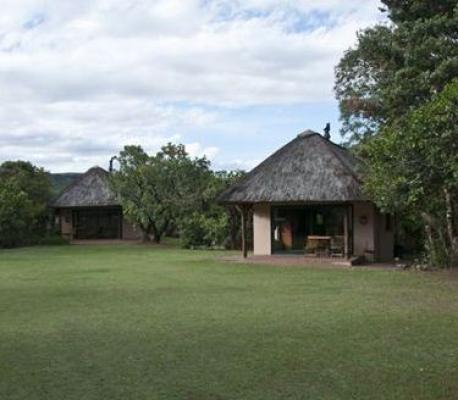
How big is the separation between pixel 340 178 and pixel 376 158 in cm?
679

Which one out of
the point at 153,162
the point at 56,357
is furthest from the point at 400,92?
the point at 153,162

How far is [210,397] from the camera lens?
6438mm

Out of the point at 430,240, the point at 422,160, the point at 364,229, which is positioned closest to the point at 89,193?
the point at 364,229

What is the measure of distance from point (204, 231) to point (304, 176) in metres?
8.24

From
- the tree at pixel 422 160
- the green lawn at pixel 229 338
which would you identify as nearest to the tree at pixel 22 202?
the green lawn at pixel 229 338

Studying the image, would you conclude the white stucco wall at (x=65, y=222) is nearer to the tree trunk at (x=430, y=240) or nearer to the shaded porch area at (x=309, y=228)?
the shaded porch area at (x=309, y=228)

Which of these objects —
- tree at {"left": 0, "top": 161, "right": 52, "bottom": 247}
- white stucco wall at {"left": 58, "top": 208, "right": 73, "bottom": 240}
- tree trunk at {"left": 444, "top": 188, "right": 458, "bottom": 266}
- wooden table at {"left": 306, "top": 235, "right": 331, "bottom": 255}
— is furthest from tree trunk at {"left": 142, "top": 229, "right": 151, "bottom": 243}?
tree trunk at {"left": 444, "top": 188, "right": 458, "bottom": 266}

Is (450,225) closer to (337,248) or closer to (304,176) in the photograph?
(337,248)

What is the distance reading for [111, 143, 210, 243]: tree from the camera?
33.3 metres

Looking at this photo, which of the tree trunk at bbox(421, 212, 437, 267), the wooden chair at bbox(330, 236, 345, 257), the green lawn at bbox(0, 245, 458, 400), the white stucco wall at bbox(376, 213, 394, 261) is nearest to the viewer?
the green lawn at bbox(0, 245, 458, 400)

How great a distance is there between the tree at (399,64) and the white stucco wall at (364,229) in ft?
11.0

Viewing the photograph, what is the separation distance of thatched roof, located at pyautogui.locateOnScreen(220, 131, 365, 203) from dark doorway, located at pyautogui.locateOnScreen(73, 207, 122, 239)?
17356 millimetres

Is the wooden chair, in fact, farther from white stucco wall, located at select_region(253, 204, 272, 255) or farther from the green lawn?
the green lawn

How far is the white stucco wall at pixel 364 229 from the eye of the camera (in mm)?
23703
